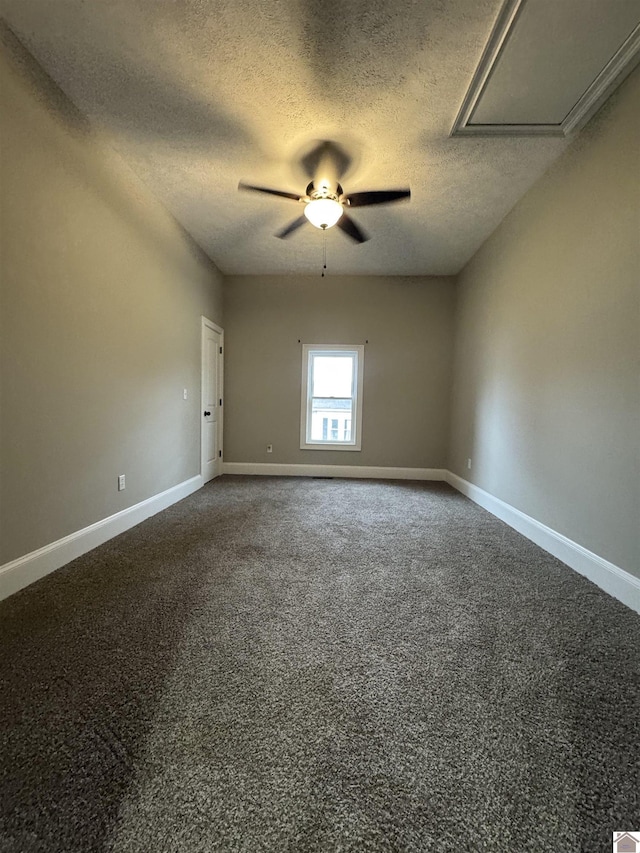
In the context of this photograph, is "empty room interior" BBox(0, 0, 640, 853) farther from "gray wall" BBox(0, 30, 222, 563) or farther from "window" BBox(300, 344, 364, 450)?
"window" BBox(300, 344, 364, 450)

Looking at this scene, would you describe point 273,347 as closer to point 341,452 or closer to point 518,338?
point 341,452

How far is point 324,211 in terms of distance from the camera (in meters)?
2.48

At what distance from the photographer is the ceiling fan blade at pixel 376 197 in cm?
230

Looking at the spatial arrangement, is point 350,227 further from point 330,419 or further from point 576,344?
point 330,419

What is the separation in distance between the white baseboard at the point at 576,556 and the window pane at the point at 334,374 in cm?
247

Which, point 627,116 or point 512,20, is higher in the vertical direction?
point 512,20

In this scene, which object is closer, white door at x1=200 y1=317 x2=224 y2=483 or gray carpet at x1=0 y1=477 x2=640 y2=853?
gray carpet at x1=0 y1=477 x2=640 y2=853

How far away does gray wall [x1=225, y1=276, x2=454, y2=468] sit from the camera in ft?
15.8

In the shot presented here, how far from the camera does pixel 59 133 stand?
1979mm

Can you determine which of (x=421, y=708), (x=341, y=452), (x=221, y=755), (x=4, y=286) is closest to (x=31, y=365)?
(x=4, y=286)

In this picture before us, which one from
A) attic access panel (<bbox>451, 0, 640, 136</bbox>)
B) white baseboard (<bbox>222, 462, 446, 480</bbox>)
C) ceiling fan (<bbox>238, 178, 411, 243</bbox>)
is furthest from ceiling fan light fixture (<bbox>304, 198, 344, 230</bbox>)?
white baseboard (<bbox>222, 462, 446, 480</bbox>)

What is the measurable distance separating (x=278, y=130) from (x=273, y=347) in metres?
2.86

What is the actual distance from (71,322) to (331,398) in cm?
340

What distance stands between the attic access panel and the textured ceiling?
0.32 ft
